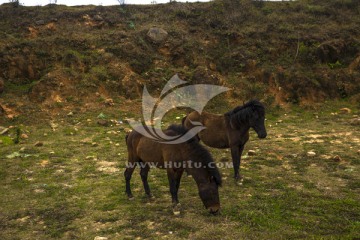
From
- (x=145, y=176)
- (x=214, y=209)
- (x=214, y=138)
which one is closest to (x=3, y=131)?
(x=145, y=176)

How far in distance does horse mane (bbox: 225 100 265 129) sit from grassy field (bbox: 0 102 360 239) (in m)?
1.47

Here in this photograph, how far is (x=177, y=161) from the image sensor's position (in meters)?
6.10

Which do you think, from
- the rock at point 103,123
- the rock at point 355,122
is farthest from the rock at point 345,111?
A: the rock at point 103,123

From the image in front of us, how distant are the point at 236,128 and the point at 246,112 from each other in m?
0.53

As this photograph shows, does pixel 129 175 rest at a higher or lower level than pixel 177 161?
lower

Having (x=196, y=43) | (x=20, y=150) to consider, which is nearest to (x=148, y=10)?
(x=196, y=43)

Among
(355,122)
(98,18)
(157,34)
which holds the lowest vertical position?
(355,122)

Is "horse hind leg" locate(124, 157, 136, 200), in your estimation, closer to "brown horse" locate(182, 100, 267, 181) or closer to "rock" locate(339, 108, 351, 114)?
"brown horse" locate(182, 100, 267, 181)

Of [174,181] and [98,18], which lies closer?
[174,181]

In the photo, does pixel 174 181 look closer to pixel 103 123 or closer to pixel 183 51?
pixel 103 123

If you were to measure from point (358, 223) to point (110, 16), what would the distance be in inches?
915

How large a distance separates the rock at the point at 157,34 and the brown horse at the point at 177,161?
15.7 meters

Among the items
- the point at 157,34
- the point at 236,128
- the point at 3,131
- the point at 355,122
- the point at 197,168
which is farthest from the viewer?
the point at 157,34

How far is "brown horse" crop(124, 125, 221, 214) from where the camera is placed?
5.55 meters
